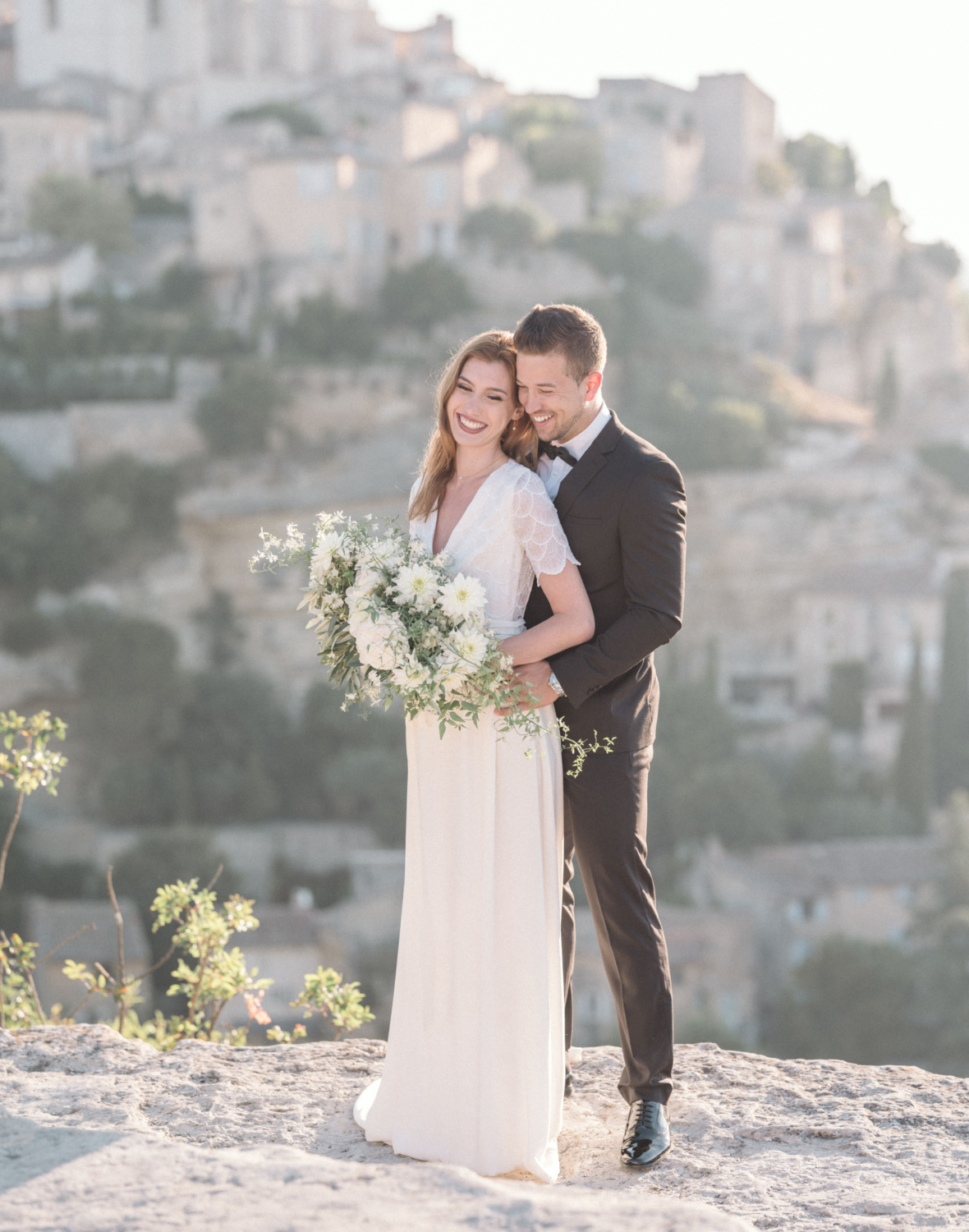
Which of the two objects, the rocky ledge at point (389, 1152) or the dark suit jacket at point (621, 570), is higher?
the dark suit jacket at point (621, 570)

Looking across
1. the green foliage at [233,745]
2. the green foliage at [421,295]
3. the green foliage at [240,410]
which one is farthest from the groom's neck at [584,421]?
the green foliage at [421,295]

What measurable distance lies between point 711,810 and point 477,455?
2096cm

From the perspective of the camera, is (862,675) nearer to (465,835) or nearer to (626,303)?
(626,303)

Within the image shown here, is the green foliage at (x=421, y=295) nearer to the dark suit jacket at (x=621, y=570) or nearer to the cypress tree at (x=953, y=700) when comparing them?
the cypress tree at (x=953, y=700)

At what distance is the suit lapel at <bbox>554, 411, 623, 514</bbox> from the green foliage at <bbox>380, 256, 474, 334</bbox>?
26.6 meters

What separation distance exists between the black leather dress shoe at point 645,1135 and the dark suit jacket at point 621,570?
77 centimetres

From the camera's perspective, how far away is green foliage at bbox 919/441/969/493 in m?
30.2

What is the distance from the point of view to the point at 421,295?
29.0 m

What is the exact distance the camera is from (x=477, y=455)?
9.61 feet

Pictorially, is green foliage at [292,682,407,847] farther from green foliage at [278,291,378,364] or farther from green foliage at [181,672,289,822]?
green foliage at [278,291,378,364]

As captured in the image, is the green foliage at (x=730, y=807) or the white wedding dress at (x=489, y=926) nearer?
the white wedding dress at (x=489, y=926)

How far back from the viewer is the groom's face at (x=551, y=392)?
9.16 ft

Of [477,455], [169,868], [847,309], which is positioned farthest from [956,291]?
[477,455]

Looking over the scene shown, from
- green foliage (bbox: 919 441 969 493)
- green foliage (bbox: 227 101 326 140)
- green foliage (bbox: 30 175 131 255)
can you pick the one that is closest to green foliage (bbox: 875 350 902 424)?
green foliage (bbox: 919 441 969 493)
